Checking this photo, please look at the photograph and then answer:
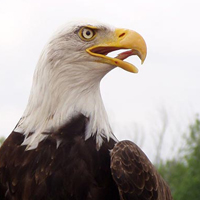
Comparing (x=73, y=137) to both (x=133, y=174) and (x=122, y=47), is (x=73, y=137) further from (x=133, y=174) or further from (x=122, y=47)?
(x=122, y=47)

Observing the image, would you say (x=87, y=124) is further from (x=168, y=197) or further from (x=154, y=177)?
(x=168, y=197)

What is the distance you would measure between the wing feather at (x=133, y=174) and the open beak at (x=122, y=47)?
0.87 metres

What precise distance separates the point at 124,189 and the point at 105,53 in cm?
148

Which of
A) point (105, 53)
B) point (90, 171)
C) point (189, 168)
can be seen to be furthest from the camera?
point (189, 168)

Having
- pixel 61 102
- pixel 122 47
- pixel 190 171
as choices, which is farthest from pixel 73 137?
pixel 190 171

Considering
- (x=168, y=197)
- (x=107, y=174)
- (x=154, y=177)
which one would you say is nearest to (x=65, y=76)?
(x=107, y=174)

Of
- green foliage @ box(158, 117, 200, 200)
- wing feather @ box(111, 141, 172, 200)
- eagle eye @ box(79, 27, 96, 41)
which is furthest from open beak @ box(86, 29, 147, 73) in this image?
green foliage @ box(158, 117, 200, 200)

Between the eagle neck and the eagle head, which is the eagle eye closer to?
the eagle head

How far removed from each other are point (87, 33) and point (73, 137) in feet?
3.70

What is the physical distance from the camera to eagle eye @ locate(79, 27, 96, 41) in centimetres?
580

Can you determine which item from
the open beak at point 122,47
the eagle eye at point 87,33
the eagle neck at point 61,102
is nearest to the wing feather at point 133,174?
the eagle neck at point 61,102

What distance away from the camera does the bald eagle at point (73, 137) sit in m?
5.49

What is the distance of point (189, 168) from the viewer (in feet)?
114

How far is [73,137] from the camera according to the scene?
18.5ft
